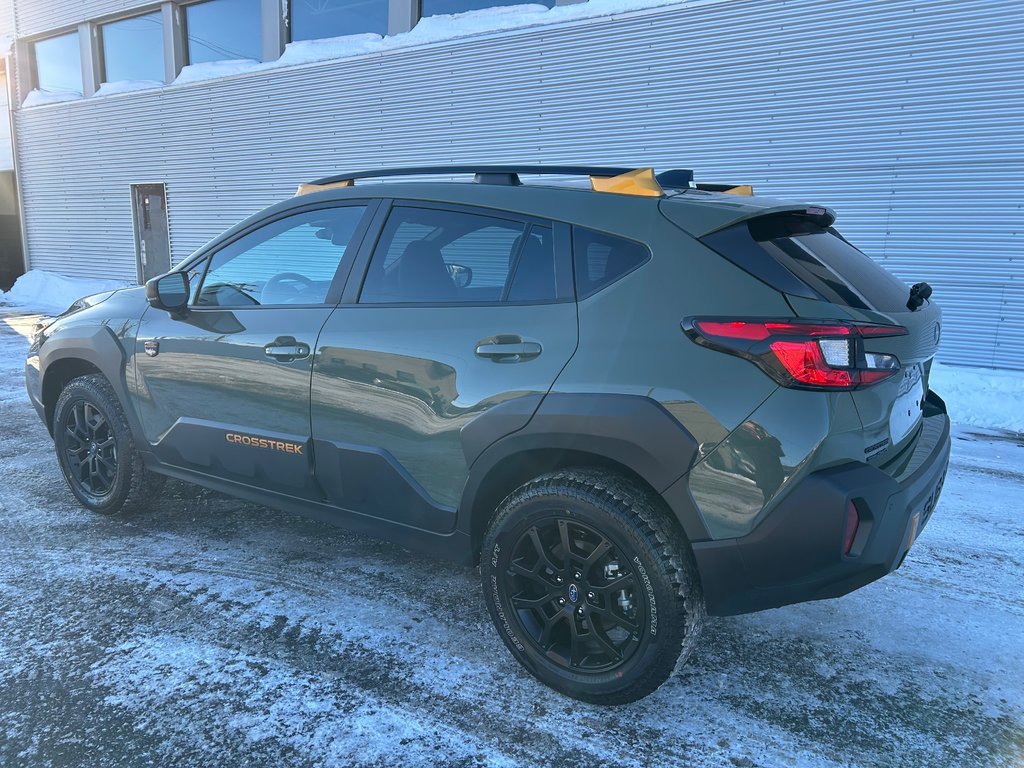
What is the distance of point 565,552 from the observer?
229 centimetres

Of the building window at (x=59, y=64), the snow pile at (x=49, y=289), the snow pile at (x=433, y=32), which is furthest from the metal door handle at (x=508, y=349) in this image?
the building window at (x=59, y=64)

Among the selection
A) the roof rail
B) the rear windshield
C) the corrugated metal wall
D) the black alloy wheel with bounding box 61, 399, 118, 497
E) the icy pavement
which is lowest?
the icy pavement

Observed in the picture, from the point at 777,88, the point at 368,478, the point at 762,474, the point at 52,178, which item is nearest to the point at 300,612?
the point at 368,478

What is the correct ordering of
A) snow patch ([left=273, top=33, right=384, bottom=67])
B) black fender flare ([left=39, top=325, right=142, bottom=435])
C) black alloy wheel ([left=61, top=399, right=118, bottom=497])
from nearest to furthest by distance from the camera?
black fender flare ([left=39, top=325, right=142, bottom=435])
black alloy wheel ([left=61, top=399, right=118, bottom=497])
snow patch ([left=273, top=33, right=384, bottom=67])

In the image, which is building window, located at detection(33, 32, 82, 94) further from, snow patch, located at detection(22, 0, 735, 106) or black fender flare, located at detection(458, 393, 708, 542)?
black fender flare, located at detection(458, 393, 708, 542)

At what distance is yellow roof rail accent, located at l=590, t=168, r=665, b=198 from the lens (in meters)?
2.31

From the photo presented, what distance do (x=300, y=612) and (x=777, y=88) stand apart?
313 inches

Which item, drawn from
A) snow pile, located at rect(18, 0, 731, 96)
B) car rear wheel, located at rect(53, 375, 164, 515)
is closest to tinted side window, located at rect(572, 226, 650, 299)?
car rear wheel, located at rect(53, 375, 164, 515)

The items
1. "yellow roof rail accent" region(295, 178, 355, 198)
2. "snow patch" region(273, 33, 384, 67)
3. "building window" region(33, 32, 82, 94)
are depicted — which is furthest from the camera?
"building window" region(33, 32, 82, 94)

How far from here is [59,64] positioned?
16.8 metres

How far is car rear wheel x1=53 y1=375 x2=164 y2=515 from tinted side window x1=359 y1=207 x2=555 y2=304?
→ 1.79 metres

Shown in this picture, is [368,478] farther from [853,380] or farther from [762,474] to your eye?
[853,380]

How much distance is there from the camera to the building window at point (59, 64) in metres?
16.4

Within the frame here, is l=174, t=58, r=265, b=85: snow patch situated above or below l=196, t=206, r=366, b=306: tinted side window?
above
